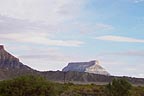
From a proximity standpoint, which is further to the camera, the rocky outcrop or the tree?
the rocky outcrop

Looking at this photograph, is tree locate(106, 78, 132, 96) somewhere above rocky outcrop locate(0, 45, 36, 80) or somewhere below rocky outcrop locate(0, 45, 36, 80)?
below

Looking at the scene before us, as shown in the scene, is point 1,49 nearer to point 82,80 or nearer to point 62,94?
point 82,80

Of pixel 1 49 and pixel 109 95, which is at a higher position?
pixel 1 49

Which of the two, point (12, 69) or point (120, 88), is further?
point (12, 69)

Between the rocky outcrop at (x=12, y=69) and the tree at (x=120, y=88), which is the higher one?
the rocky outcrop at (x=12, y=69)

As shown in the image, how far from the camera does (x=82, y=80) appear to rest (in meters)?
193

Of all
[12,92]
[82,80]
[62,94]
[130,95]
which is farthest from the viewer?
[82,80]

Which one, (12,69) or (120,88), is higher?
(12,69)

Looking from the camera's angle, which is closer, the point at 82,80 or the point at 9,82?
the point at 9,82

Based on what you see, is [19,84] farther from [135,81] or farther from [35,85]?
[135,81]

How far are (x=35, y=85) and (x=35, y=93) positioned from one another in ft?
3.88

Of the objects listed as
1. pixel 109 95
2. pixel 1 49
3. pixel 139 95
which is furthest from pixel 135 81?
pixel 109 95

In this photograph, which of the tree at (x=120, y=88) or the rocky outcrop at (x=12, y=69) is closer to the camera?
the tree at (x=120, y=88)

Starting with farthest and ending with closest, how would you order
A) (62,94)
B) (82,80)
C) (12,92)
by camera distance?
(82,80)
(62,94)
(12,92)
